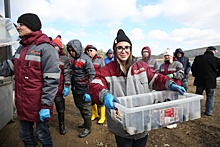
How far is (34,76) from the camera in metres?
1.96

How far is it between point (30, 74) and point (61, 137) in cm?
188

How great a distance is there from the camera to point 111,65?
1.86 metres

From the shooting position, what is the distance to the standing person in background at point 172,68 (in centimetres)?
369

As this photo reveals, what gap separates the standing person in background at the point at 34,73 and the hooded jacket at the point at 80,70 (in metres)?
1.34

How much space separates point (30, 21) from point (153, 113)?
5.63 feet

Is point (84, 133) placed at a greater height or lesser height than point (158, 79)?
lesser

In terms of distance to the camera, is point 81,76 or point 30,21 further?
point 81,76

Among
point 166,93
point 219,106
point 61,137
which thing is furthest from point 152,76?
point 219,106

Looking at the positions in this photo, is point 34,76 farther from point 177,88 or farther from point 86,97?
point 177,88

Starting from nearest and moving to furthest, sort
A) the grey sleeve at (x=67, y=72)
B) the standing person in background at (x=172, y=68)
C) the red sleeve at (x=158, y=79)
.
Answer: the red sleeve at (x=158, y=79) < the grey sleeve at (x=67, y=72) < the standing person in background at (x=172, y=68)

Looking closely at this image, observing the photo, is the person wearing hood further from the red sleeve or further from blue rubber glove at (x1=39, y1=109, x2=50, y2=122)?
the red sleeve

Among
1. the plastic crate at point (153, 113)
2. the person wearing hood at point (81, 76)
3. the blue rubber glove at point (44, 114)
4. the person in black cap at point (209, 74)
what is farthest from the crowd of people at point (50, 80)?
the person in black cap at point (209, 74)

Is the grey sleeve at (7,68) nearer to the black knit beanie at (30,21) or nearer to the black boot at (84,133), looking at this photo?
the black knit beanie at (30,21)

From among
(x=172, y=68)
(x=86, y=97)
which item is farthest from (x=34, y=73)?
(x=172, y=68)
